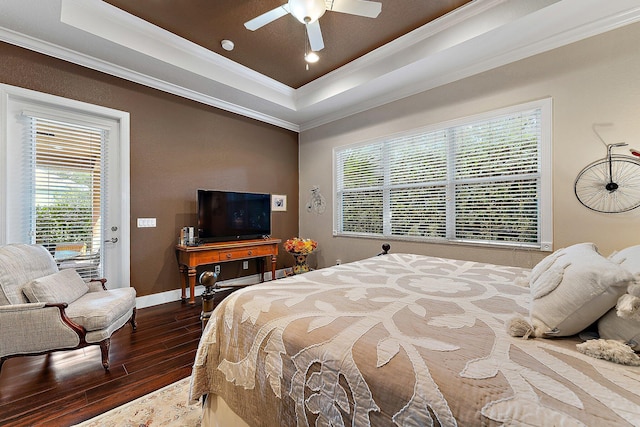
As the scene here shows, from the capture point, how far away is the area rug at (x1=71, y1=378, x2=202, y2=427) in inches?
60.0

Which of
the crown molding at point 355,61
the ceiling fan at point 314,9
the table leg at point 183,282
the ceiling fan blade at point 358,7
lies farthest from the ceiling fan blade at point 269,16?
the table leg at point 183,282

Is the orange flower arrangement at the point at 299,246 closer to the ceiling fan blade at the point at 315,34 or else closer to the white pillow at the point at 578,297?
the ceiling fan blade at the point at 315,34

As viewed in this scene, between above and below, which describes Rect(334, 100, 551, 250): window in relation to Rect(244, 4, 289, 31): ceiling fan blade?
below

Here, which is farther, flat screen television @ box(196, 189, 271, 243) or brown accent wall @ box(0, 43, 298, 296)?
flat screen television @ box(196, 189, 271, 243)

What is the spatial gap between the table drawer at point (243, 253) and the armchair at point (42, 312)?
1.50 meters

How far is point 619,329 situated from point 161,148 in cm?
424

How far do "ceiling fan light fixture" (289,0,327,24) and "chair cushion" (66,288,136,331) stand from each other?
2766 mm

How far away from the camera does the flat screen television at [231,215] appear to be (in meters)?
3.67

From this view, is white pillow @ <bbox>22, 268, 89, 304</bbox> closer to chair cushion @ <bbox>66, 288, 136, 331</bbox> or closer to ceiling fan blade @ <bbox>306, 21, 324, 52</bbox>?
chair cushion @ <bbox>66, 288, 136, 331</bbox>

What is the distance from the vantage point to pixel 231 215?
3.94 metres

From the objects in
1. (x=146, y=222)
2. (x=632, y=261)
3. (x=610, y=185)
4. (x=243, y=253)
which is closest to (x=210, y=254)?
(x=243, y=253)

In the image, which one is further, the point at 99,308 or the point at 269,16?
the point at 269,16

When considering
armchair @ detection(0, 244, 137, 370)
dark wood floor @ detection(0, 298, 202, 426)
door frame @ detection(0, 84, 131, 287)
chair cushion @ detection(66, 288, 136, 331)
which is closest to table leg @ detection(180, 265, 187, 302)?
door frame @ detection(0, 84, 131, 287)

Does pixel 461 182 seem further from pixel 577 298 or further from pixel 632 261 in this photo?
pixel 577 298
